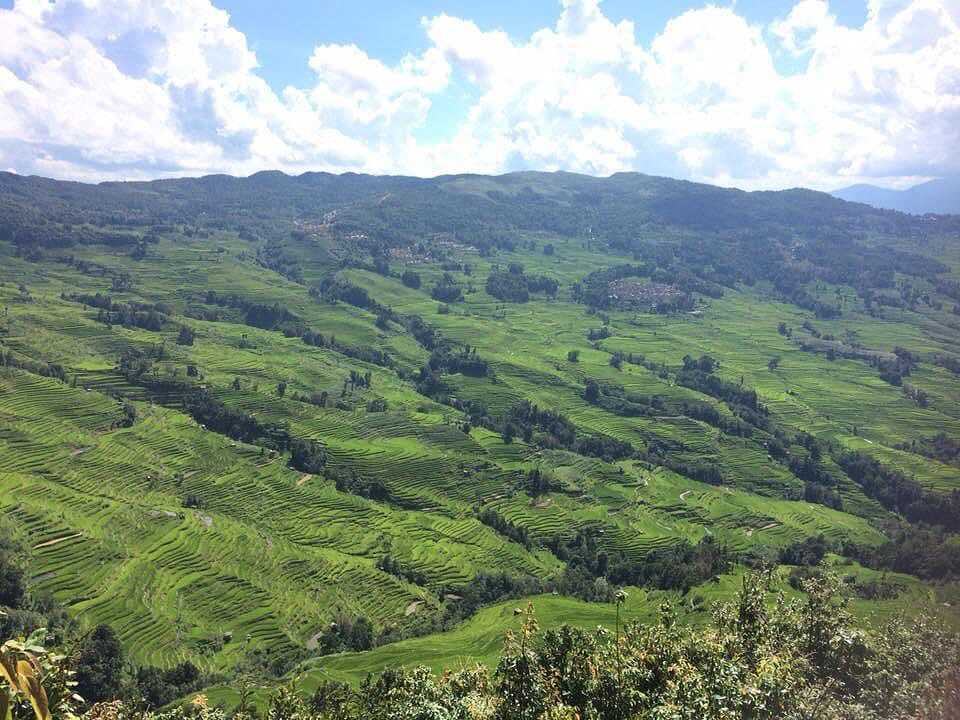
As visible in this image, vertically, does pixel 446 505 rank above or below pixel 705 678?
below

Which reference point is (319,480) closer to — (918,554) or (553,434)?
(553,434)

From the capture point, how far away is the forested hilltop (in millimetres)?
32156

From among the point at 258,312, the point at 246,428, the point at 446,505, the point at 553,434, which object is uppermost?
the point at 258,312

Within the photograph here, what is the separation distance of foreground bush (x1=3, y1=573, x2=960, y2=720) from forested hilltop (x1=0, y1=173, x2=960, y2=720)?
0.71 ft

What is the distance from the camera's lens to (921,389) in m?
160

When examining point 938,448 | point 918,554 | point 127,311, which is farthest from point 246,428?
point 938,448

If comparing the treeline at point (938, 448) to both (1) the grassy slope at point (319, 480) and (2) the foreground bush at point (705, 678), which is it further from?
(2) the foreground bush at point (705, 678)

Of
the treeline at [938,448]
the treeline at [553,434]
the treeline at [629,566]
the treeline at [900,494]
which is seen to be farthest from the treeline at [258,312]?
the treeline at [938,448]

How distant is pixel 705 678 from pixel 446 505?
276 feet

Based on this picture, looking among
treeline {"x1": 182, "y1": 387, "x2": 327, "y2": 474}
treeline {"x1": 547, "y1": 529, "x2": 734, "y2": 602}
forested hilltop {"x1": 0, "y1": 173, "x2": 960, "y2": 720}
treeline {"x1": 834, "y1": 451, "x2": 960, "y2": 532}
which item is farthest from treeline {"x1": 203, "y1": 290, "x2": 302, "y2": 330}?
treeline {"x1": 834, "y1": 451, "x2": 960, "y2": 532}

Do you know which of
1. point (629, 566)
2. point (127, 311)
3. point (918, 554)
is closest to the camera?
point (629, 566)

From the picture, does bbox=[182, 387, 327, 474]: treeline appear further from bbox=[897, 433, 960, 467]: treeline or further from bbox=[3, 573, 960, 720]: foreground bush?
bbox=[897, 433, 960, 467]: treeline

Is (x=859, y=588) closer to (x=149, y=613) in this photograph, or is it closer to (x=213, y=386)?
(x=149, y=613)

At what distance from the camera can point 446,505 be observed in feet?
335
